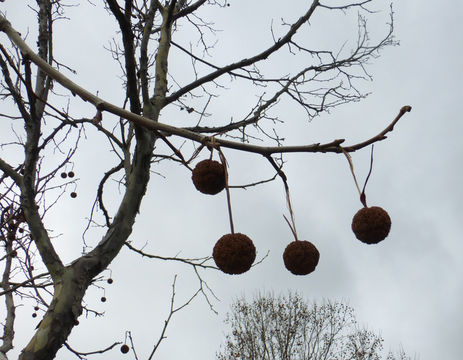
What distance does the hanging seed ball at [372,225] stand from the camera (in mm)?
1092

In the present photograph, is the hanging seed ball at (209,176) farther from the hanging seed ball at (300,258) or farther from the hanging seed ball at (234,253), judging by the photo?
the hanging seed ball at (300,258)

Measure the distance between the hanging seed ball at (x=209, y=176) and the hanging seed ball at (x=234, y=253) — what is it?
15 cm

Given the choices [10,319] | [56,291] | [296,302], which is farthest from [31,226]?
[296,302]

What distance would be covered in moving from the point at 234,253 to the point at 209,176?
21cm

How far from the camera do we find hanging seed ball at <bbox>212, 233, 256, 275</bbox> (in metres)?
1.03

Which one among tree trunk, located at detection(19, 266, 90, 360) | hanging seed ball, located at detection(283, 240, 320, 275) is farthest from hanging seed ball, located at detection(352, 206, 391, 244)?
tree trunk, located at detection(19, 266, 90, 360)

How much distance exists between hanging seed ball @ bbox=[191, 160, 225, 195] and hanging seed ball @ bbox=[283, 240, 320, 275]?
0.84ft

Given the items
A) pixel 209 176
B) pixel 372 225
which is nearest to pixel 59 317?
pixel 209 176

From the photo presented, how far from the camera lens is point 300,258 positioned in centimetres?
115

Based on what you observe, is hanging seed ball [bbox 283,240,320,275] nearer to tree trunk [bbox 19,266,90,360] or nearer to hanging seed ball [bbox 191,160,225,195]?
hanging seed ball [bbox 191,160,225,195]

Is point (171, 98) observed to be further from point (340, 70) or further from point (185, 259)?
point (340, 70)

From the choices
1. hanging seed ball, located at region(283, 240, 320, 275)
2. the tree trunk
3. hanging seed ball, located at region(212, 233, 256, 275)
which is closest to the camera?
hanging seed ball, located at region(212, 233, 256, 275)

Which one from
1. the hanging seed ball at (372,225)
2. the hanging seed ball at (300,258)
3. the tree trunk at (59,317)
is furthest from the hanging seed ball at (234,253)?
the tree trunk at (59,317)

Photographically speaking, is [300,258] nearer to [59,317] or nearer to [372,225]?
[372,225]
